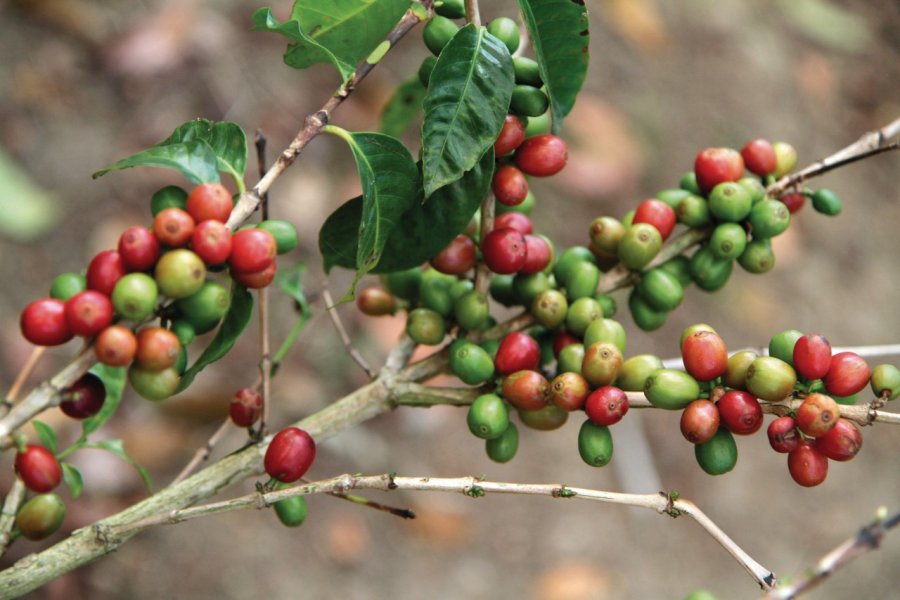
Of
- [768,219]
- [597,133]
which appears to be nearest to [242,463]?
[768,219]

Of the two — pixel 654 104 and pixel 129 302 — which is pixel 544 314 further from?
pixel 654 104

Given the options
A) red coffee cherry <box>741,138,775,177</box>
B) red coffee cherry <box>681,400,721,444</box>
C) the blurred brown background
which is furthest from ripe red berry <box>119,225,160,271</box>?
the blurred brown background

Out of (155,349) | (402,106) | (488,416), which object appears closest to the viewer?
(155,349)

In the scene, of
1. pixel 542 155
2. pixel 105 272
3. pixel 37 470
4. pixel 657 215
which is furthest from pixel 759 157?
pixel 37 470

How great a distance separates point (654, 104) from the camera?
3.45 meters

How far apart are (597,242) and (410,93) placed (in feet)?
1.18

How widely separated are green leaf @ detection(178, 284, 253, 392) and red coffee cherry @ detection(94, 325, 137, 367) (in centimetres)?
12

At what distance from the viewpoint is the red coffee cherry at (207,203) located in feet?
2.82

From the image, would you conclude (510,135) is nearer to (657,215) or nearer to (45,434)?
(657,215)

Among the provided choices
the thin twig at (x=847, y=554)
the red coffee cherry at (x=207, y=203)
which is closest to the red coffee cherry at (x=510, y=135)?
the red coffee cherry at (x=207, y=203)

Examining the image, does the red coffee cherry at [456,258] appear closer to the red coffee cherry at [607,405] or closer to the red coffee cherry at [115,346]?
the red coffee cherry at [607,405]

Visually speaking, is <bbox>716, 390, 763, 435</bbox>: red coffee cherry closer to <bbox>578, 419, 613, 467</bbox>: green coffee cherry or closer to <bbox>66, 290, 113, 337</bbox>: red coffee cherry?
<bbox>578, 419, 613, 467</bbox>: green coffee cherry

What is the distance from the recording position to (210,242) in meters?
0.83

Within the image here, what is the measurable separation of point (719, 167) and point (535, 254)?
273 mm
